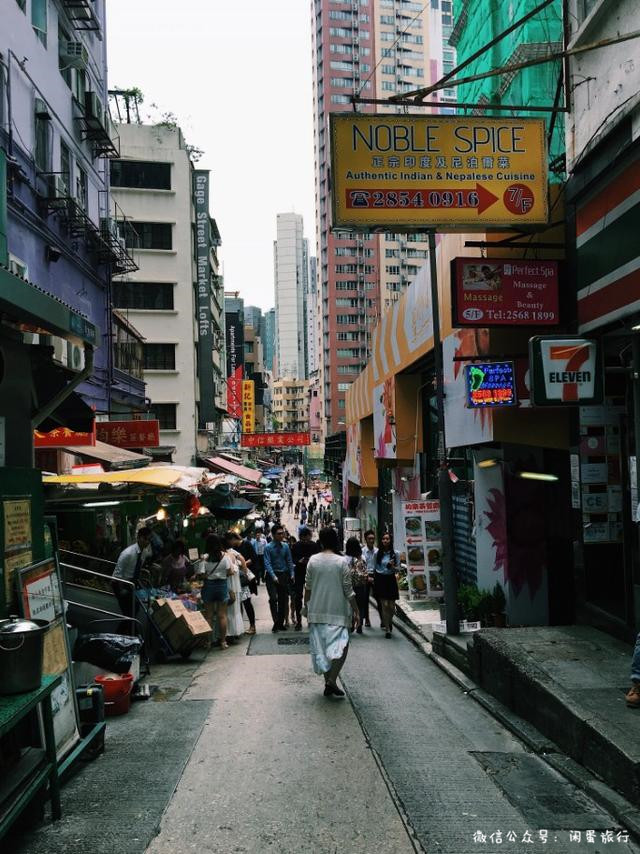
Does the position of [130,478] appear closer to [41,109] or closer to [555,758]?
[555,758]

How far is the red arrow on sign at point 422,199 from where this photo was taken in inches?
382

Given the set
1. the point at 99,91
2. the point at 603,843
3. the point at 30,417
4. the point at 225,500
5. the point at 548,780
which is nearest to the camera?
the point at 603,843

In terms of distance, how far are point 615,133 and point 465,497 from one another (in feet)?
24.7

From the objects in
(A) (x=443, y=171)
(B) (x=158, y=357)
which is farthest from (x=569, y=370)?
(B) (x=158, y=357)

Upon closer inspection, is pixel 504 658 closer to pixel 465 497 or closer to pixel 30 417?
pixel 30 417

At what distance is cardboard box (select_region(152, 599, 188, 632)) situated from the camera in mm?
10509

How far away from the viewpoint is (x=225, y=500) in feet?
78.3

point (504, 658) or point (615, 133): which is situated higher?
point (615, 133)

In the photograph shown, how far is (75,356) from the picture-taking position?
628 centimetres

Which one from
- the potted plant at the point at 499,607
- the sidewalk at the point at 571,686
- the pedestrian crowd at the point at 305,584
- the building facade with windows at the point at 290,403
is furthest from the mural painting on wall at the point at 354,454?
the building facade with windows at the point at 290,403

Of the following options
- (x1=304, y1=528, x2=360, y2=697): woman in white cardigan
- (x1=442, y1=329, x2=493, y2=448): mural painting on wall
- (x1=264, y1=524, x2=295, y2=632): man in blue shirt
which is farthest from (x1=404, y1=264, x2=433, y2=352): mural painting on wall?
(x1=304, y1=528, x2=360, y2=697): woman in white cardigan

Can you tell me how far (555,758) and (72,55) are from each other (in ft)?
59.3

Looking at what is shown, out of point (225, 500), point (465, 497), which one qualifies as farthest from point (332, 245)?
point (465, 497)

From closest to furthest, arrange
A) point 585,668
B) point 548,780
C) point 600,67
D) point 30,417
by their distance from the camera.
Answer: point 548,780
point 30,417
point 585,668
point 600,67
